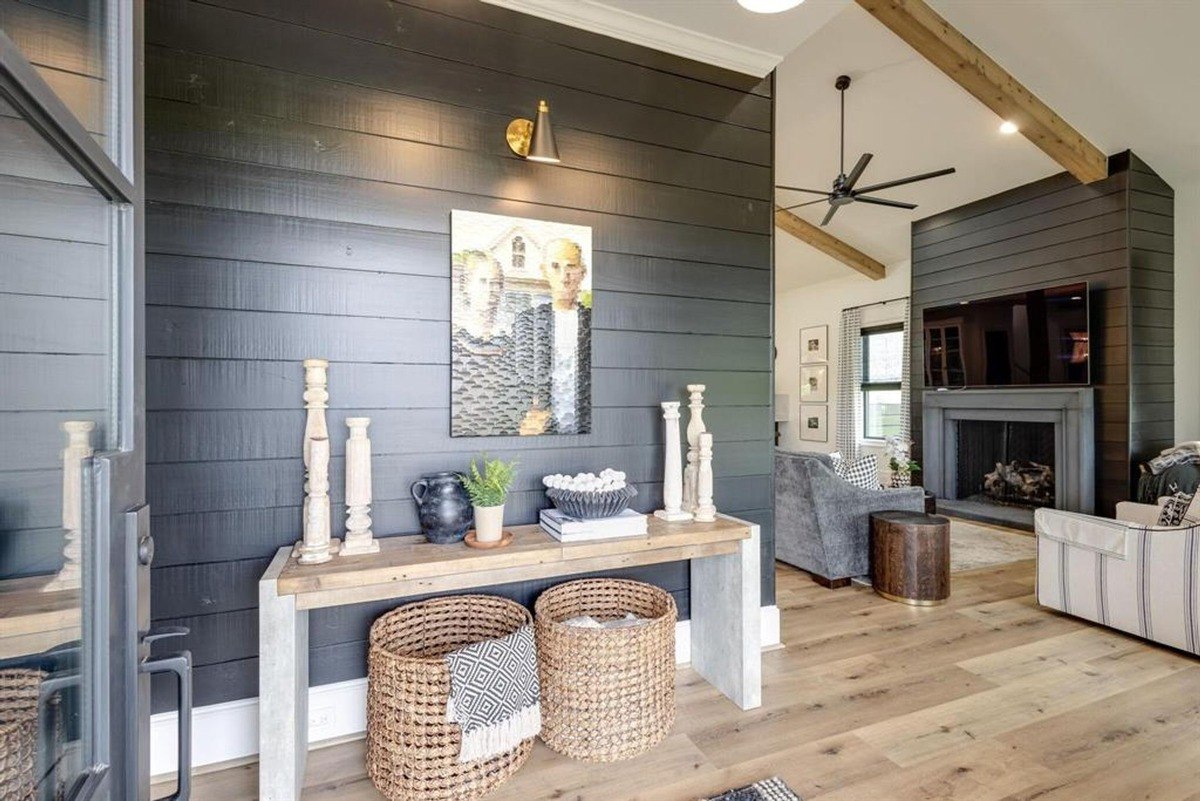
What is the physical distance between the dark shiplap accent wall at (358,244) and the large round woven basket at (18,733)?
55.1 inches

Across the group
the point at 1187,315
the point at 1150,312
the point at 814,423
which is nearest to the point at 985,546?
the point at 1150,312

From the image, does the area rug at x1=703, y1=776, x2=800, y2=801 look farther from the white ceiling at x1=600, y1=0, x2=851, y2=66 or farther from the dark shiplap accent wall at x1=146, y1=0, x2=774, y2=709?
the white ceiling at x1=600, y1=0, x2=851, y2=66

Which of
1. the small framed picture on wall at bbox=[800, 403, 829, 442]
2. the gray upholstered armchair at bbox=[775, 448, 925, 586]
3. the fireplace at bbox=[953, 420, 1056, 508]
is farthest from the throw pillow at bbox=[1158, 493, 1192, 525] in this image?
the small framed picture on wall at bbox=[800, 403, 829, 442]

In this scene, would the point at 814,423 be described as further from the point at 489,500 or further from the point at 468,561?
the point at 468,561

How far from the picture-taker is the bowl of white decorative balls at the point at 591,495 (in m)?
2.04

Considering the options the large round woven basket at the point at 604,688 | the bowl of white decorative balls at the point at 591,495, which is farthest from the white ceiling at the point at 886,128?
the large round woven basket at the point at 604,688

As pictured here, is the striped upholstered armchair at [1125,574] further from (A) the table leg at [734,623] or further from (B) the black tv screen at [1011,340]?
(B) the black tv screen at [1011,340]

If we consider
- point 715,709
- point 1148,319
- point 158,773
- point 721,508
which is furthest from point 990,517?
point 158,773

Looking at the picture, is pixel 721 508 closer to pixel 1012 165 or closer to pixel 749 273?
pixel 749 273

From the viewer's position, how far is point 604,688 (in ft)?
6.07

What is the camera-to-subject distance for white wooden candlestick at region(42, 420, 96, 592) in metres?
0.65

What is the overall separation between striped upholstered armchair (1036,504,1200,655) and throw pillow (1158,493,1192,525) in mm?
92

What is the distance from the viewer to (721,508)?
262cm

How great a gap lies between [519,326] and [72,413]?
1.60 meters
